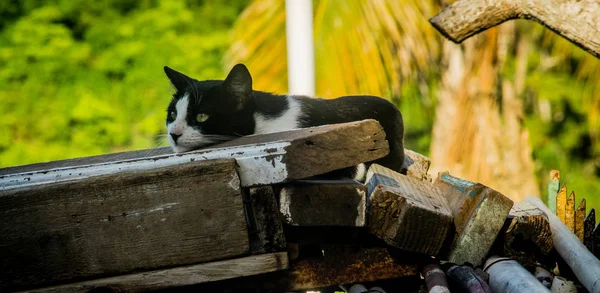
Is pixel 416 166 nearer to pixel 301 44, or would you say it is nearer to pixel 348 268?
pixel 348 268

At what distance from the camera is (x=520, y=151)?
8828 millimetres

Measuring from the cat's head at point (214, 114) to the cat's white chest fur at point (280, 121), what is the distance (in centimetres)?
5

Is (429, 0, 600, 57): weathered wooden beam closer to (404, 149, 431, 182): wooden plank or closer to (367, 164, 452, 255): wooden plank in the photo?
(404, 149, 431, 182): wooden plank

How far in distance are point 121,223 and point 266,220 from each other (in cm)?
40

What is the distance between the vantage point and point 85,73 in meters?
13.3

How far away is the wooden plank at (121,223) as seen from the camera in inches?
85.3

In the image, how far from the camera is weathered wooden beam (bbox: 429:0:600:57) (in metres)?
3.10

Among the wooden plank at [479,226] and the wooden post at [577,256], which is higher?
the wooden plank at [479,226]

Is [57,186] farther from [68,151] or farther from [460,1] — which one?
[68,151]

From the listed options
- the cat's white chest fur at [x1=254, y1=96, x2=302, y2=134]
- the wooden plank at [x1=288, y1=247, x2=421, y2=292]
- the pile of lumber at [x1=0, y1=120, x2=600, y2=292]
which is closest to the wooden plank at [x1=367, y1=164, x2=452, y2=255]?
the pile of lumber at [x1=0, y1=120, x2=600, y2=292]

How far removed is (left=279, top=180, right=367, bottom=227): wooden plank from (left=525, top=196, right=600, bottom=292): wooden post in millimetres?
711

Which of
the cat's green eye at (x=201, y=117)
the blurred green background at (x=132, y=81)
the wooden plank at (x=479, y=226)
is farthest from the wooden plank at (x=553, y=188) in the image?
the blurred green background at (x=132, y=81)

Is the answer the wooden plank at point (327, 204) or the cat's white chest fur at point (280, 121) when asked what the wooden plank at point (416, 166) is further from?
the wooden plank at point (327, 204)

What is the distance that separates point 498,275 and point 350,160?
575 millimetres
